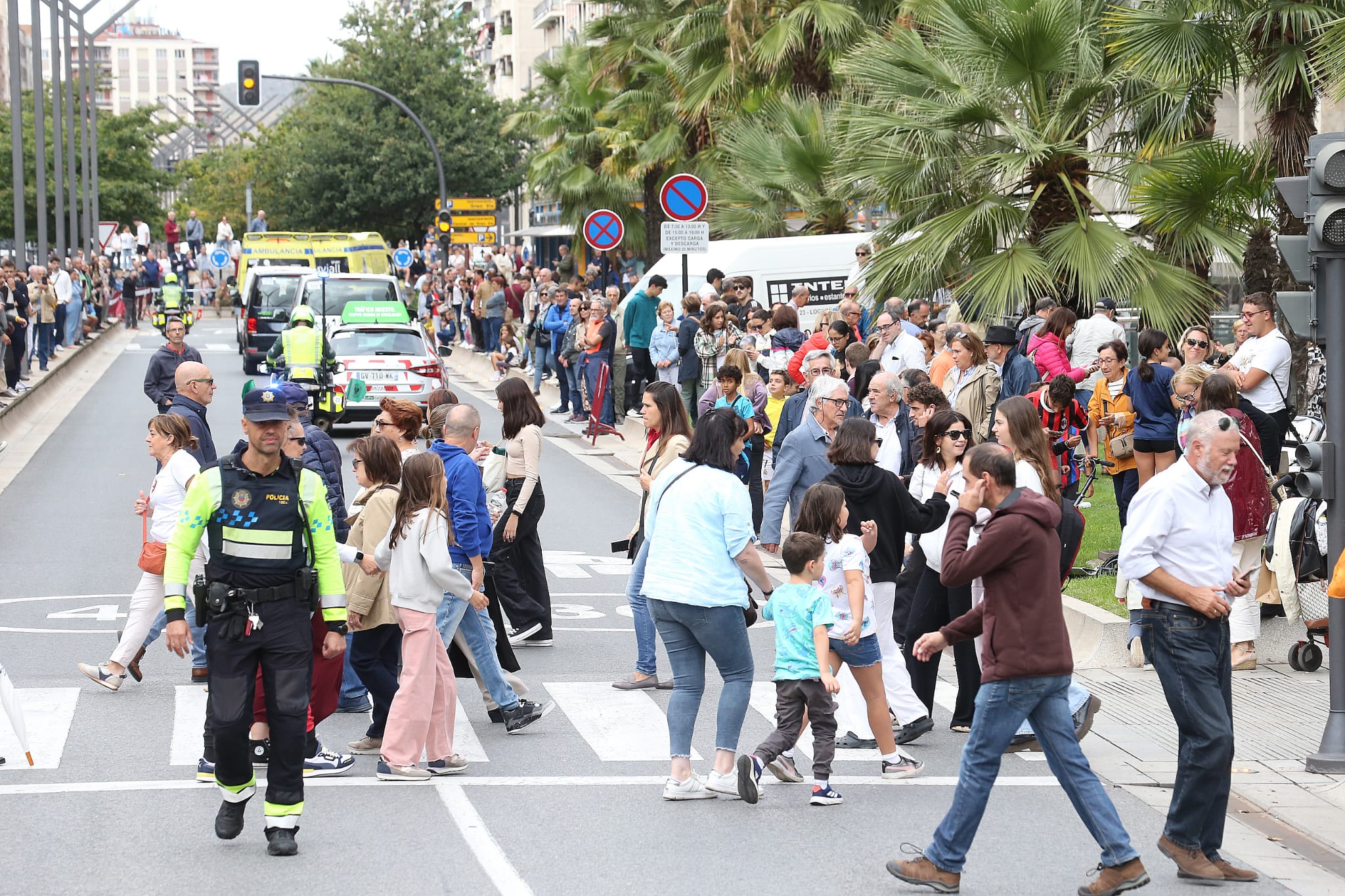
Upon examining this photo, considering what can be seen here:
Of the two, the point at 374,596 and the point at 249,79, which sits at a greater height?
the point at 249,79

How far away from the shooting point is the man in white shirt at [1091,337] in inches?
640

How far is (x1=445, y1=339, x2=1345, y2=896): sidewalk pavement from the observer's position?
7.26m

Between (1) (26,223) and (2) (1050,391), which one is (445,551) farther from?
(1) (26,223)

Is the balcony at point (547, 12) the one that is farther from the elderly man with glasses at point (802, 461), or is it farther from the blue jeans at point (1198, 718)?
the blue jeans at point (1198, 718)

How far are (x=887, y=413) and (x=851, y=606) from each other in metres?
3.03

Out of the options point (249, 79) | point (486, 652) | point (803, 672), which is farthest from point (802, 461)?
point (249, 79)

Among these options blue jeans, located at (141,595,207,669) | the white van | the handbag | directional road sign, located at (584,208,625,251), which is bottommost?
blue jeans, located at (141,595,207,669)

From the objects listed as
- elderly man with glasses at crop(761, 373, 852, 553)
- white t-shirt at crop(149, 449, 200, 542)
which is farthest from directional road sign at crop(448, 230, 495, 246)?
elderly man with glasses at crop(761, 373, 852, 553)

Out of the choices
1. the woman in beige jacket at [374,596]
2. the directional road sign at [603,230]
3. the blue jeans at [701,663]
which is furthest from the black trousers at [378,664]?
the directional road sign at [603,230]

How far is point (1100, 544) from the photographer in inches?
551

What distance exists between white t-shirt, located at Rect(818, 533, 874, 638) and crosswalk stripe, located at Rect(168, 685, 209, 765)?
9.72ft

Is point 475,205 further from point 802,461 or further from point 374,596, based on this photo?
point 374,596

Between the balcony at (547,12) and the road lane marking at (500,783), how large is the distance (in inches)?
3245

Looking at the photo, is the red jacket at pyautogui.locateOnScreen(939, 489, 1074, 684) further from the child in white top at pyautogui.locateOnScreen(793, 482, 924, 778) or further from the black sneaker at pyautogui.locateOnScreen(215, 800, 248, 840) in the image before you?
the black sneaker at pyautogui.locateOnScreen(215, 800, 248, 840)
